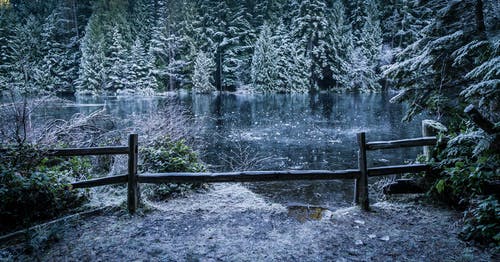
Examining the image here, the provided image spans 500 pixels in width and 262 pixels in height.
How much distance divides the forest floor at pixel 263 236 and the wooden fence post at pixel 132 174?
0.62 feet

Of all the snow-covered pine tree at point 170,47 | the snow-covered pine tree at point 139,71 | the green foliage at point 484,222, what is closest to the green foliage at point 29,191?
the green foliage at point 484,222

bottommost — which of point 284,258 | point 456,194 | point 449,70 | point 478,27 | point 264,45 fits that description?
point 284,258

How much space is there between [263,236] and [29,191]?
3.24 meters

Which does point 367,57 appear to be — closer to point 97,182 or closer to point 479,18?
point 479,18

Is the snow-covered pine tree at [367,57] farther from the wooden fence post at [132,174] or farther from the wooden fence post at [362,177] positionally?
the wooden fence post at [132,174]

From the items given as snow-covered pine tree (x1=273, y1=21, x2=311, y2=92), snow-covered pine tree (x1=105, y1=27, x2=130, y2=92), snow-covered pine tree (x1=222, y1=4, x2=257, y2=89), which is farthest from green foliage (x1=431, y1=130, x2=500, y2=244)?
snow-covered pine tree (x1=105, y1=27, x2=130, y2=92)

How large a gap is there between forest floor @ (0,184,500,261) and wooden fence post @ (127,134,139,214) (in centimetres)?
19

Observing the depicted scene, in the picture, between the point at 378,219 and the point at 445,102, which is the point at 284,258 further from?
the point at 445,102

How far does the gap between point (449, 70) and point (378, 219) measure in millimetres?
3310

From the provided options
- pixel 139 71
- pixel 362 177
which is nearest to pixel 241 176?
pixel 362 177

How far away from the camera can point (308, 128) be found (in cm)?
1912

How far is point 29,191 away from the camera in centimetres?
427

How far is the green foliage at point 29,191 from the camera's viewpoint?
13.6ft

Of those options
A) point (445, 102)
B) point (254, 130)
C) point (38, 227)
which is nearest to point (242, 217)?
point (38, 227)
